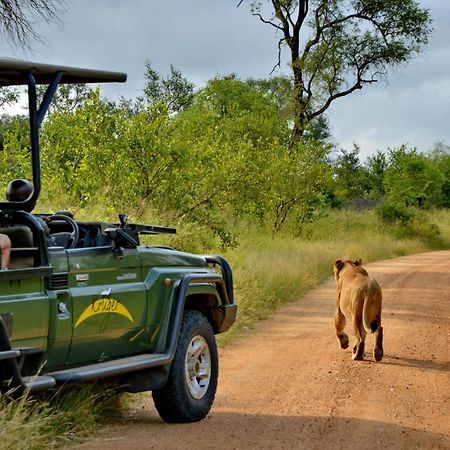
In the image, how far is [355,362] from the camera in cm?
1101

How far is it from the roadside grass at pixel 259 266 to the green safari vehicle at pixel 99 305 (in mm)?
269

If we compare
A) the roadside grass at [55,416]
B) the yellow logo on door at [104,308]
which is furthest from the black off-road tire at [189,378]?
the yellow logo on door at [104,308]

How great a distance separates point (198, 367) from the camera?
799 centimetres

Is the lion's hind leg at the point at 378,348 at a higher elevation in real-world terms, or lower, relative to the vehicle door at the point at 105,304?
lower

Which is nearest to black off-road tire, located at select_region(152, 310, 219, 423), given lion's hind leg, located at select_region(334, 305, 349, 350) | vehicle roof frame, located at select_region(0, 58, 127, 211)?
vehicle roof frame, located at select_region(0, 58, 127, 211)

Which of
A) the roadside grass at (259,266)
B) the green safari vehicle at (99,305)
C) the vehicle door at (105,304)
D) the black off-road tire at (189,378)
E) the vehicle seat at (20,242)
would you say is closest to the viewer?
the green safari vehicle at (99,305)

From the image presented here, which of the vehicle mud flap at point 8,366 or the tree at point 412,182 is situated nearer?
the vehicle mud flap at point 8,366

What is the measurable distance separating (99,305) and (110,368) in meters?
0.41

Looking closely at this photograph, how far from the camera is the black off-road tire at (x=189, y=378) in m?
7.62

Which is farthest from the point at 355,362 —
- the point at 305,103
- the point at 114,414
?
the point at 305,103

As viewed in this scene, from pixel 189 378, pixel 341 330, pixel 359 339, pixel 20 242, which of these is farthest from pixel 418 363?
pixel 20 242

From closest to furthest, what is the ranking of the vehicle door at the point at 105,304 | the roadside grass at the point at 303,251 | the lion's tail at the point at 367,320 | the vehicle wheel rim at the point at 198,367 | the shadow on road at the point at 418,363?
the vehicle door at the point at 105,304
the vehicle wheel rim at the point at 198,367
the shadow on road at the point at 418,363
the lion's tail at the point at 367,320
the roadside grass at the point at 303,251

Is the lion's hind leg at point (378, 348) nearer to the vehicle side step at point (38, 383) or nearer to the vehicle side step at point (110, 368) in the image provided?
the vehicle side step at point (110, 368)

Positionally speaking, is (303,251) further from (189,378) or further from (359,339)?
(189,378)
